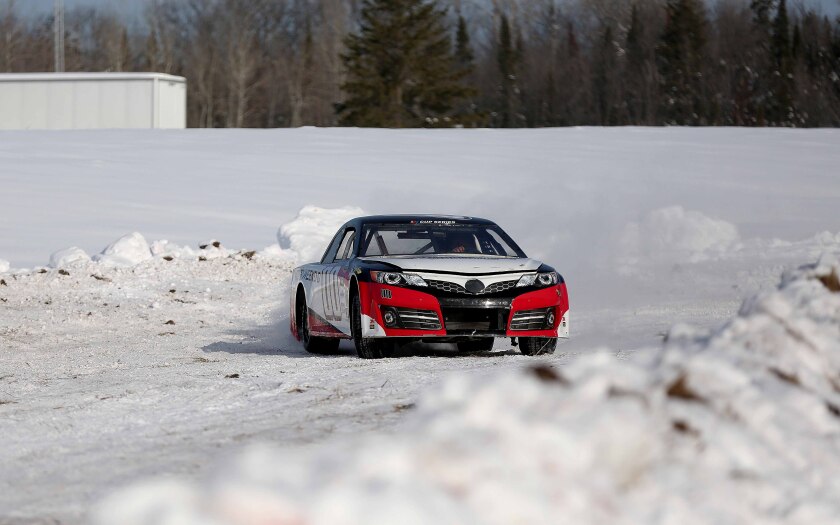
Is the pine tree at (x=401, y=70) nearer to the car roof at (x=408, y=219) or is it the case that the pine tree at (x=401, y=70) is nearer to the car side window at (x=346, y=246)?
the car side window at (x=346, y=246)

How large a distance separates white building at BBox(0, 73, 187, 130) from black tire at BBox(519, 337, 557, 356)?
3227 cm

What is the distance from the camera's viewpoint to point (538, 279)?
1015 centimetres

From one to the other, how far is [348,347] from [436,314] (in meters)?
3.33

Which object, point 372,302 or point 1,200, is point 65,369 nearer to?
point 372,302

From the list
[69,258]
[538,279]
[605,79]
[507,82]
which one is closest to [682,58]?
[605,79]

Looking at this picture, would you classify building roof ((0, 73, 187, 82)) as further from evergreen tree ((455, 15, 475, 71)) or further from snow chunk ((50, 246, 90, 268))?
evergreen tree ((455, 15, 475, 71))

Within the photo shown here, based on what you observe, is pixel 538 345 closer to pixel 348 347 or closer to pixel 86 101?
pixel 348 347

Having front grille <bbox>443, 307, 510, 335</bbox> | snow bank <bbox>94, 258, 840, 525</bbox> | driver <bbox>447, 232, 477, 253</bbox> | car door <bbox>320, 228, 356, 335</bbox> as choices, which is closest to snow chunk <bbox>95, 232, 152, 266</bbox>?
car door <bbox>320, 228, 356, 335</bbox>

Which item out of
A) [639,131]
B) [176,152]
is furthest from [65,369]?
[639,131]

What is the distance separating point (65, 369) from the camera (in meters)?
9.87

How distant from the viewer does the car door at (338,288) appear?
34.4 ft

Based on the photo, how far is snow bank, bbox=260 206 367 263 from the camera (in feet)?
64.7

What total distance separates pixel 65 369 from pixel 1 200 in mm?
15295

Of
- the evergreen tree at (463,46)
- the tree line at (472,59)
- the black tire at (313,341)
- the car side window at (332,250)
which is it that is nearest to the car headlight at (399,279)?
the black tire at (313,341)
